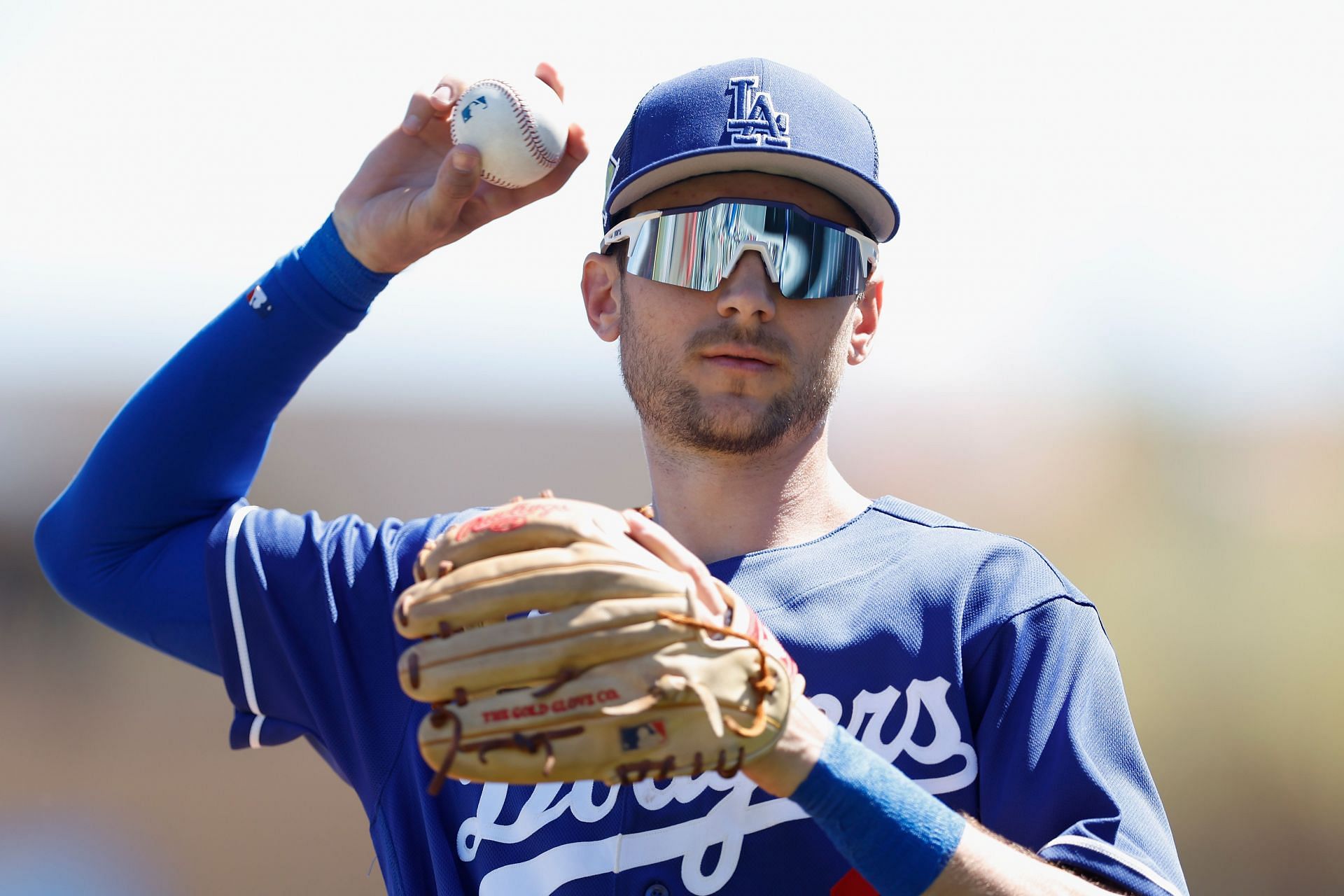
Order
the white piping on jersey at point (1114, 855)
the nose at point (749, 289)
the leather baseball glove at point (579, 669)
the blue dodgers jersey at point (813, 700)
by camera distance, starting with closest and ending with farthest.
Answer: the leather baseball glove at point (579, 669)
the white piping on jersey at point (1114, 855)
the blue dodgers jersey at point (813, 700)
the nose at point (749, 289)

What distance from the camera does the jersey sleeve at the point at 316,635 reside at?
203 cm

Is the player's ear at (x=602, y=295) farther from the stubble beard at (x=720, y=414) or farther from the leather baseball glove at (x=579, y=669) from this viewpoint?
the leather baseball glove at (x=579, y=669)

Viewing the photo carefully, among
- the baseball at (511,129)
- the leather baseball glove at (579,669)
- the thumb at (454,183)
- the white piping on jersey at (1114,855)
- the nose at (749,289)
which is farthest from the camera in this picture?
the baseball at (511,129)

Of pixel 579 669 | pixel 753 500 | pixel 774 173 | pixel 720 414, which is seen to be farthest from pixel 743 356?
pixel 579 669

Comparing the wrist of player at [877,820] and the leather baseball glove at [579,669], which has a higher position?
the leather baseball glove at [579,669]

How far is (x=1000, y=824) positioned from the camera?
5.46 ft

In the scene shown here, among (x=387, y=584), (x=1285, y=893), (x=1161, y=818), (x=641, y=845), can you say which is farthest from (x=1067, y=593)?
(x=1285, y=893)

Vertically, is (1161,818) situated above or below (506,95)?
below

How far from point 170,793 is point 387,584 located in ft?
→ 29.6

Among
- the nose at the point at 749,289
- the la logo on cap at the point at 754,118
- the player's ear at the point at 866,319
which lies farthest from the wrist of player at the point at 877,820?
the la logo on cap at the point at 754,118

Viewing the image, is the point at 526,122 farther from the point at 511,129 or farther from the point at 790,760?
the point at 790,760

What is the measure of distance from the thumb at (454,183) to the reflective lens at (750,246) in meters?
0.35

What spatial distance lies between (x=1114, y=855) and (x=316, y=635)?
1363mm

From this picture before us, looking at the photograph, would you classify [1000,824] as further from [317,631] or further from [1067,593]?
[317,631]
